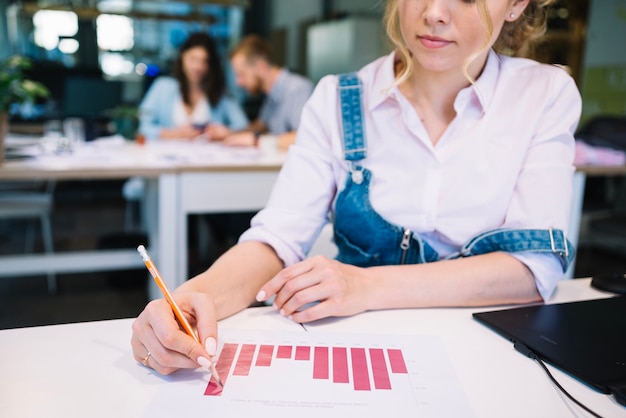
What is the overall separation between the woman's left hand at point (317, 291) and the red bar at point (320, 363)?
0.28ft

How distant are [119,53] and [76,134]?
356 cm

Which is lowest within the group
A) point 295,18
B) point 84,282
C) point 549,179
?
point 84,282

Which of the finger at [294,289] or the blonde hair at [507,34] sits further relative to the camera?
the blonde hair at [507,34]

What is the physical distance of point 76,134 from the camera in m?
2.70

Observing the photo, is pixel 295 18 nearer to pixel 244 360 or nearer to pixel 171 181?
pixel 171 181

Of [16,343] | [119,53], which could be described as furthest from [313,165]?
[119,53]

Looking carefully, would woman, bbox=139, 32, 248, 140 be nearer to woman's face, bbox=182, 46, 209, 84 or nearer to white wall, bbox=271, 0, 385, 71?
woman's face, bbox=182, 46, 209, 84

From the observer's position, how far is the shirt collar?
1.03 metres

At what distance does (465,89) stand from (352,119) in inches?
8.3

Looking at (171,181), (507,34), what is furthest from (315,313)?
(171,181)

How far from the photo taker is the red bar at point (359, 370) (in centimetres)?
63

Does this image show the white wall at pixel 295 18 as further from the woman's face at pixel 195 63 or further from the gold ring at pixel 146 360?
the gold ring at pixel 146 360

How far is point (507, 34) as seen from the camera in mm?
1146

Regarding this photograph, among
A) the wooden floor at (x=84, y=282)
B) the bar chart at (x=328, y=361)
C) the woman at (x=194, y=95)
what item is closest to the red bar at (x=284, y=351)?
the bar chart at (x=328, y=361)
